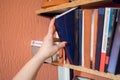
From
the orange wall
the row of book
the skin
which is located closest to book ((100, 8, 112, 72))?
the row of book

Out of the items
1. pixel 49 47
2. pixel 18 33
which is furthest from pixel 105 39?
pixel 18 33

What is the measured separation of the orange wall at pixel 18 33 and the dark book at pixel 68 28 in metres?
0.32

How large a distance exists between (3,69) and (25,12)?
49 centimetres

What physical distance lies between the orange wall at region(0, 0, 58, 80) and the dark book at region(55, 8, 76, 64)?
322 millimetres

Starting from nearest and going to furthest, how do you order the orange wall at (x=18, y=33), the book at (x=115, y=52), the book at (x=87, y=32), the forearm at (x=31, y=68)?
the book at (x=115, y=52) → the book at (x=87, y=32) → the forearm at (x=31, y=68) → the orange wall at (x=18, y=33)

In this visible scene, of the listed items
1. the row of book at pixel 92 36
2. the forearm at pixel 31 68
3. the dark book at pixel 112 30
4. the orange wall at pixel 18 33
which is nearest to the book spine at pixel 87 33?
the row of book at pixel 92 36

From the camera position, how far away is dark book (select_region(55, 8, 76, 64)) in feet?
2.86

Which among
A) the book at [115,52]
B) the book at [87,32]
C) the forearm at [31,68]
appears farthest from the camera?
the forearm at [31,68]

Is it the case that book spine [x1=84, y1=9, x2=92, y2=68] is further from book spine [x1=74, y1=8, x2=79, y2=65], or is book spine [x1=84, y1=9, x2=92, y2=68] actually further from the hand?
the hand

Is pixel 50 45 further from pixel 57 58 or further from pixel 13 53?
pixel 13 53

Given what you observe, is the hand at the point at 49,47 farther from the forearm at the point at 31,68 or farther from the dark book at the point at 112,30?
the dark book at the point at 112,30

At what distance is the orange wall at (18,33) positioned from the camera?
1.26m

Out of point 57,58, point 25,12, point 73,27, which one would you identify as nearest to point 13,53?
point 25,12

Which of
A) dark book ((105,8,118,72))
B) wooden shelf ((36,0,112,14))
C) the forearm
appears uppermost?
wooden shelf ((36,0,112,14))
